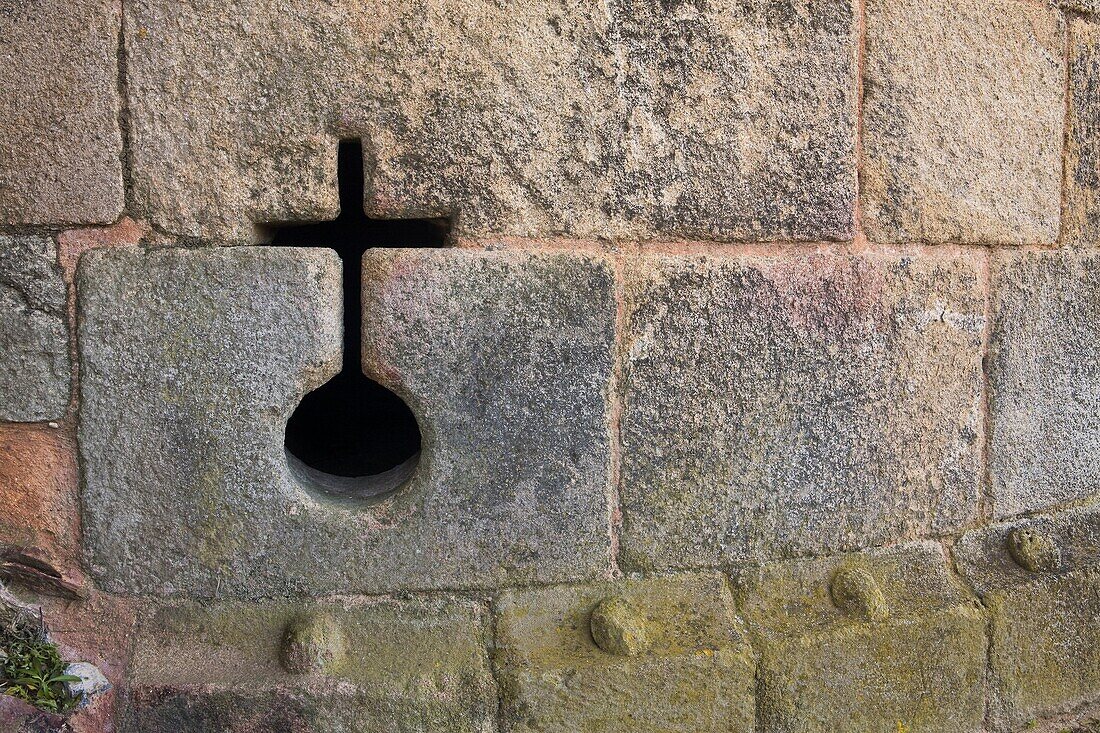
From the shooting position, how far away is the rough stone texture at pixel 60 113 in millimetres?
1559

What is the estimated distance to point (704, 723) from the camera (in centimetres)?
174

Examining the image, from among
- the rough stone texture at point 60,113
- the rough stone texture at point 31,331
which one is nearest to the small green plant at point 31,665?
the rough stone texture at point 31,331

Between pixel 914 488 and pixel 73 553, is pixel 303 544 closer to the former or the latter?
pixel 73 553

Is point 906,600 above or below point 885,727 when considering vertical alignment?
above

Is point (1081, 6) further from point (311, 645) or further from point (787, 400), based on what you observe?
point (311, 645)

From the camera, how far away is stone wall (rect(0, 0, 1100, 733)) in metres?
1.61

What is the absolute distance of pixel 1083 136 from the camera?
2213 mm

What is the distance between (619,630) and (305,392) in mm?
892

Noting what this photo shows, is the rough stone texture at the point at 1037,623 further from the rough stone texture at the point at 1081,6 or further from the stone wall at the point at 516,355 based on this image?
the rough stone texture at the point at 1081,6

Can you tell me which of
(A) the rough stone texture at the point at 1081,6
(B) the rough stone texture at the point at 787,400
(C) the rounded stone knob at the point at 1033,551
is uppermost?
(A) the rough stone texture at the point at 1081,6

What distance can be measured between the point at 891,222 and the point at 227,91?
5.26 feet

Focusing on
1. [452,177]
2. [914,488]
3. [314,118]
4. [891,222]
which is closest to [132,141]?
[314,118]

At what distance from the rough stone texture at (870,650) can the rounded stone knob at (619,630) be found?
0.29 metres

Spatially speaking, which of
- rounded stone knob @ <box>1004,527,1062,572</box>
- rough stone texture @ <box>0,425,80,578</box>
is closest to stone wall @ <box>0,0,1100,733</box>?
rough stone texture @ <box>0,425,80,578</box>
